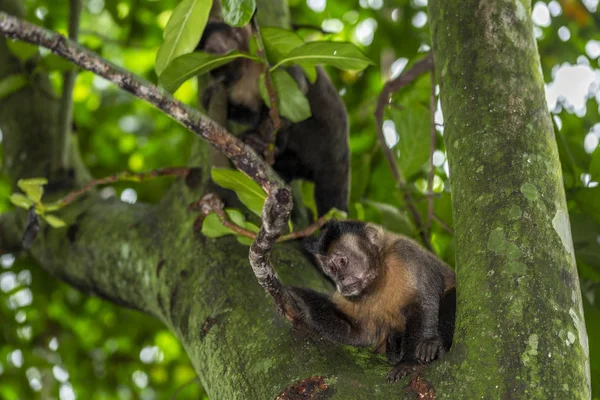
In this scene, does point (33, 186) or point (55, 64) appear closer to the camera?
point (33, 186)

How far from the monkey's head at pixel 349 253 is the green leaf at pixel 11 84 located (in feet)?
6.44

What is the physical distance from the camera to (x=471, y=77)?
6.36 ft

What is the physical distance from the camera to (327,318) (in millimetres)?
2602

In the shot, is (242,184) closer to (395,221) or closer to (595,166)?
(395,221)

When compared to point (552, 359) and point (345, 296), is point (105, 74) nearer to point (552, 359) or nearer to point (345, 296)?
point (552, 359)

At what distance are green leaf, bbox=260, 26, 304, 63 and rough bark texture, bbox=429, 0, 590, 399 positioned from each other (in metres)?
0.65

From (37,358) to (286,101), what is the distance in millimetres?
3107

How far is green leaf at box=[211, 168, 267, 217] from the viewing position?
2.15 meters

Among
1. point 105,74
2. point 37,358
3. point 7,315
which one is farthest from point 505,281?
point 7,315

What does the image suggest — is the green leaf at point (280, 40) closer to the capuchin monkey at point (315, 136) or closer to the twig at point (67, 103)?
the capuchin monkey at point (315, 136)

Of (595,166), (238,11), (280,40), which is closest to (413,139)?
(595,166)

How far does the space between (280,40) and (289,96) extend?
0.25 meters

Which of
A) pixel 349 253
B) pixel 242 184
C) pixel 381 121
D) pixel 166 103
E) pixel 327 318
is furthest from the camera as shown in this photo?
pixel 381 121

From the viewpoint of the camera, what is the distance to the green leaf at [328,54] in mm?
2352
